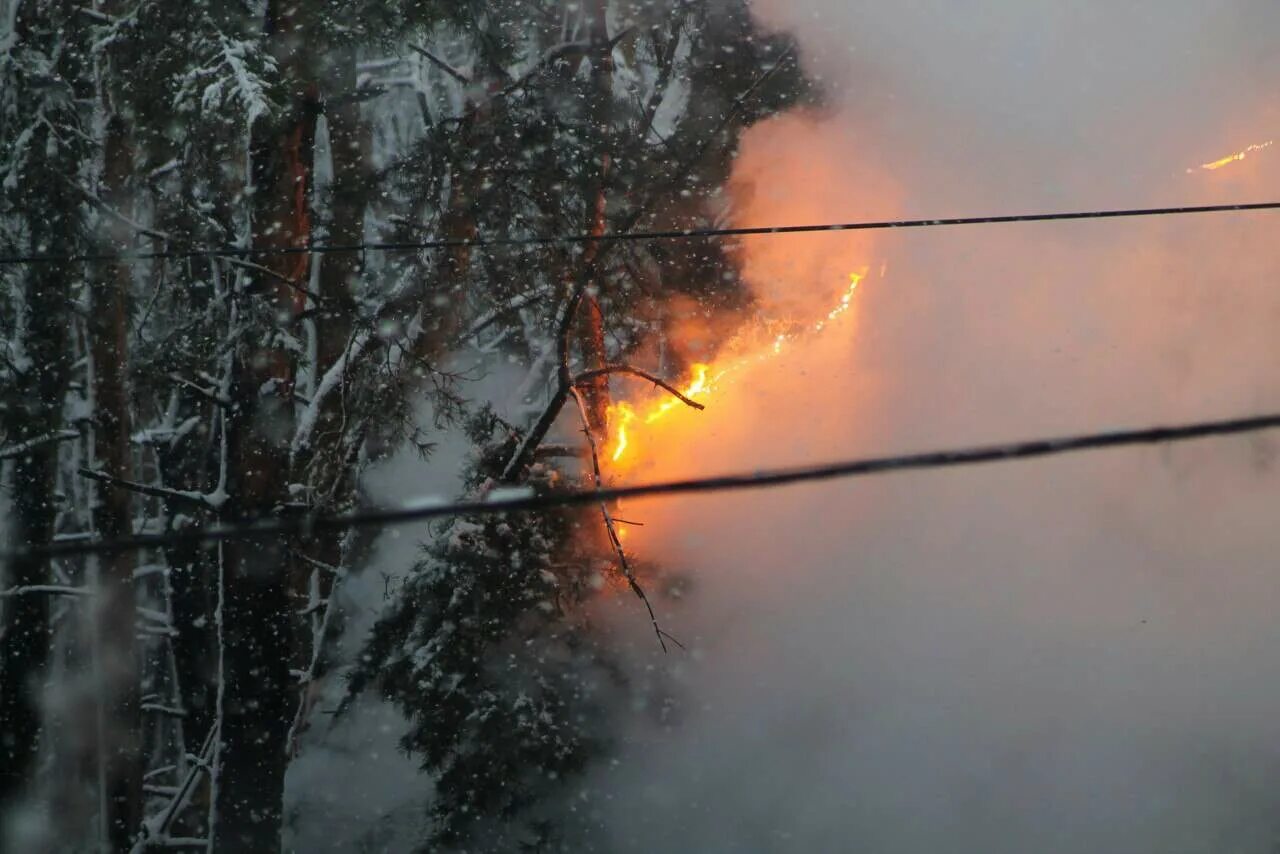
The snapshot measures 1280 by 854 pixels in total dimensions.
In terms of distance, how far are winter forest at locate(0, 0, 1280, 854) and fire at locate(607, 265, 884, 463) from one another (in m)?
0.09

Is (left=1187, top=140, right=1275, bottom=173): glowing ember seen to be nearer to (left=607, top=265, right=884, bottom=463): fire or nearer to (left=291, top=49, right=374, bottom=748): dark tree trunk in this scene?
(left=607, top=265, right=884, bottom=463): fire

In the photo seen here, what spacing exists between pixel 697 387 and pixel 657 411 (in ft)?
1.99

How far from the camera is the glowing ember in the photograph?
14.4 m

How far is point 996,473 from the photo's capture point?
14094 mm

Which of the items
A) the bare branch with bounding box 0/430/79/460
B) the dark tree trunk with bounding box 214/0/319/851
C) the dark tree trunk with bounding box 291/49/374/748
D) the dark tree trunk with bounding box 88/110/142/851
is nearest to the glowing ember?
the dark tree trunk with bounding box 291/49/374/748

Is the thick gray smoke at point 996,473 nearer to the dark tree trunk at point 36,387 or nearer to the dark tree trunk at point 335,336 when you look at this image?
the dark tree trunk at point 335,336

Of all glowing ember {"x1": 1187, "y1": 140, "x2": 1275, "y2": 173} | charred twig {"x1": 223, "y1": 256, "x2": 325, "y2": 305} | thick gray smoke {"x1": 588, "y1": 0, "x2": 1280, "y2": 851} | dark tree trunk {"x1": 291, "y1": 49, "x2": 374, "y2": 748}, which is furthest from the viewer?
glowing ember {"x1": 1187, "y1": 140, "x2": 1275, "y2": 173}

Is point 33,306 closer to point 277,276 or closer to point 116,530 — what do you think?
point 116,530

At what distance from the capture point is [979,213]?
14.1 meters

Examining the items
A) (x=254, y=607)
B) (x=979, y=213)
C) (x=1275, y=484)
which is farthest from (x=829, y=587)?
(x=254, y=607)

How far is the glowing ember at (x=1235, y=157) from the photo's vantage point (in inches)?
567

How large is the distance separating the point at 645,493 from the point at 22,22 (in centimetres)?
922

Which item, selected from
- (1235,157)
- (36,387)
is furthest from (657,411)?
(1235,157)

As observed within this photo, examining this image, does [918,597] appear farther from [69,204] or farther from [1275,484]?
[69,204]
